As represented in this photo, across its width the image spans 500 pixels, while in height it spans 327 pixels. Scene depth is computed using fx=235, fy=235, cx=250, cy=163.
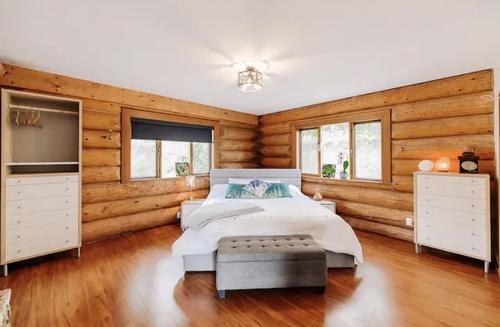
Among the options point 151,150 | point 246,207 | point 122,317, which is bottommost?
point 122,317

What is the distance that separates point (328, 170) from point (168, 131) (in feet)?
11.1

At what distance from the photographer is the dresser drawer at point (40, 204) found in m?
2.75

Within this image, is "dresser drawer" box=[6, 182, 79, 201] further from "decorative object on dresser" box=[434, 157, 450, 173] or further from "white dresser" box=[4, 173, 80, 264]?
"decorative object on dresser" box=[434, 157, 450, 173]

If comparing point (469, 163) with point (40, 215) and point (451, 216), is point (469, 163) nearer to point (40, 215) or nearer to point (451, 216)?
point (451, 216)

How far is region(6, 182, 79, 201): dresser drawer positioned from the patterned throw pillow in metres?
2.62

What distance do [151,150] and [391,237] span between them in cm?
467

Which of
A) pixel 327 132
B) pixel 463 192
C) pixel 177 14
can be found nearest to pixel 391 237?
pixel 463 192

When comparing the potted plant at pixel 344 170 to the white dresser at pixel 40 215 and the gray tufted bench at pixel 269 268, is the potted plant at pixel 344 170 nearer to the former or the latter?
the gray tufted bench at pixel 269 268

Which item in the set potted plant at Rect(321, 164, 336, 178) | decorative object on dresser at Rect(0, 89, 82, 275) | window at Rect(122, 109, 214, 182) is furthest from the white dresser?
potted plant at Rect(321, 164, 336, 178)

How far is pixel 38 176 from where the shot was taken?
2.93 m

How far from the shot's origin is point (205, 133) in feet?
17.4

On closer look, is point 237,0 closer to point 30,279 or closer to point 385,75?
point 385,75

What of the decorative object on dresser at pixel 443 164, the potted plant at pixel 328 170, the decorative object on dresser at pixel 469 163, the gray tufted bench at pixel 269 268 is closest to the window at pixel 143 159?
the gray tufted bench at pixel 269 268

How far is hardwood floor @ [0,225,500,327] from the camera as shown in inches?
78.7
